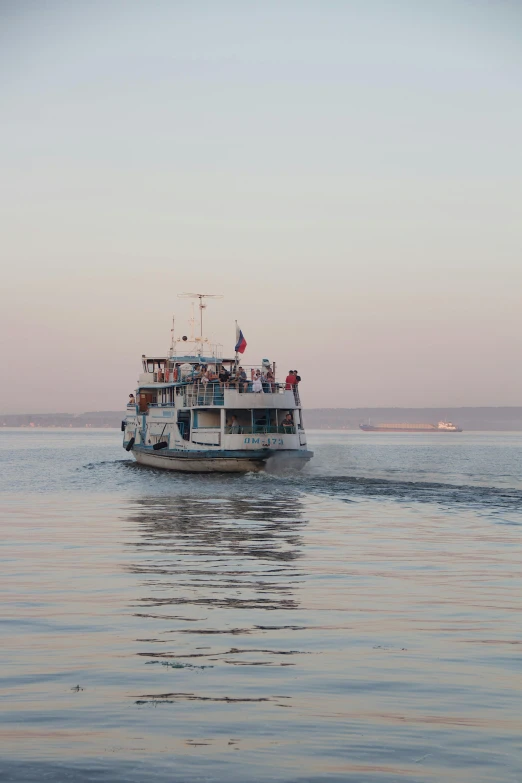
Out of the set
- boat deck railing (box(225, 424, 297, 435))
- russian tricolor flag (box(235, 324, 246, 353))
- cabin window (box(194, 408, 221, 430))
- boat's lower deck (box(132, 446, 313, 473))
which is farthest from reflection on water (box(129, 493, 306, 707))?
russian tricolor flag (box(235, 324, 246, 353))

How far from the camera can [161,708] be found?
8961mm

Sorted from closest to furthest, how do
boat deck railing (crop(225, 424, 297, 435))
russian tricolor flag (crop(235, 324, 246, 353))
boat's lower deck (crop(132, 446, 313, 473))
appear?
boat's lower deck (crop(132, 446, 313, 473))
boat deck railing (crop(225, 424, 297, 435))
russian tricolor flag (crop(235, 324, 246, 353))

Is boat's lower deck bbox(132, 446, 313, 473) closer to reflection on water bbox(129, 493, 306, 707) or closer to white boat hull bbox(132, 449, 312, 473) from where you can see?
white boat hull bbox(132, 449, 312, 473)

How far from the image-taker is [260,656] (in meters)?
11.1

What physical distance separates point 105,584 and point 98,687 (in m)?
6.78

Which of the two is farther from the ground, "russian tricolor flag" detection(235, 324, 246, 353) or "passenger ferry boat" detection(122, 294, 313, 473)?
"russian tricolor flag" detection(235, 324, 246, 353)

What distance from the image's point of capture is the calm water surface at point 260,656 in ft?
25.2

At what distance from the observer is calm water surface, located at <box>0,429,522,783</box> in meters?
7.69

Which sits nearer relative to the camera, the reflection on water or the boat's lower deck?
the reflection on water

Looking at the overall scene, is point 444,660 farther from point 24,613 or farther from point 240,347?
point 240,347

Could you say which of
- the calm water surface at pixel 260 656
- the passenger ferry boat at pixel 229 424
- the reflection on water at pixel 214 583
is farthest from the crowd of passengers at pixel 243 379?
the calm water surface at pixel 260 656

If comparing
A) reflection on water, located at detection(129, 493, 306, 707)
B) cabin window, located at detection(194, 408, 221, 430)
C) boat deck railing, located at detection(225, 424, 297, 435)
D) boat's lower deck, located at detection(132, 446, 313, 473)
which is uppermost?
cabin window, located at detection(194, 408, 221, 430)

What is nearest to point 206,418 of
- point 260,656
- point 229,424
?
point 229,424

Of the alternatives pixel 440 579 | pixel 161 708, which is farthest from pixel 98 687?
pixel 440 579
